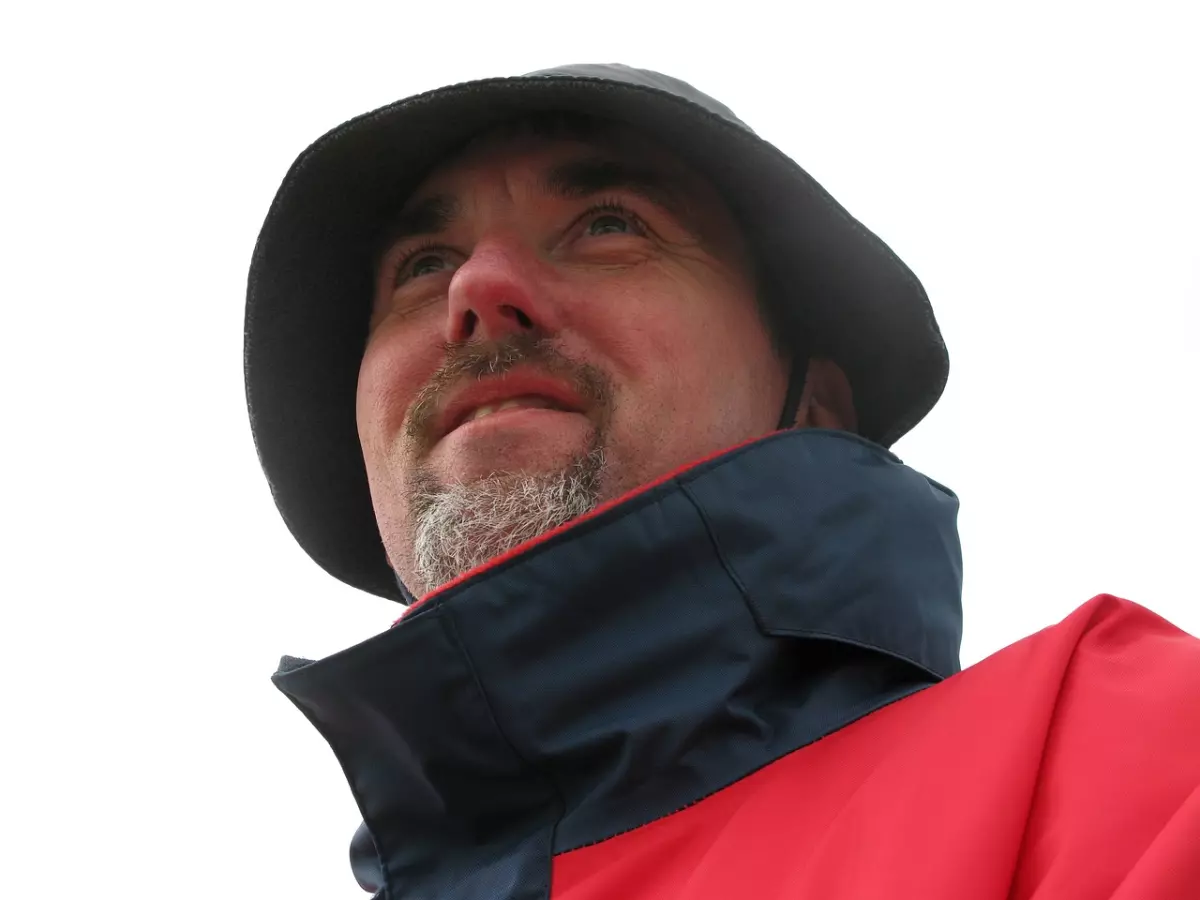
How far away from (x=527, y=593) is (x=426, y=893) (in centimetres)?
46

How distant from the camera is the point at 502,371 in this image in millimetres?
2115

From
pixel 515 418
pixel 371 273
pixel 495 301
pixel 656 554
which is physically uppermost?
pixel 371 273

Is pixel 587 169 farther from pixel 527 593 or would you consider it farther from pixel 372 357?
pixel 527 593

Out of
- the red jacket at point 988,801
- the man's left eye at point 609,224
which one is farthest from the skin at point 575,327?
the red jacket at point 988,801

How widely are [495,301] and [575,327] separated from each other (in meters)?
0.16

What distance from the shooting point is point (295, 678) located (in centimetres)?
170

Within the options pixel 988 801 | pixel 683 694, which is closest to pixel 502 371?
pixel 683 694

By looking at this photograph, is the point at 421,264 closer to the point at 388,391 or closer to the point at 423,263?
the point at 423,263

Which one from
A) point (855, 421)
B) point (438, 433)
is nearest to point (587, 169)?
point (438, 433)

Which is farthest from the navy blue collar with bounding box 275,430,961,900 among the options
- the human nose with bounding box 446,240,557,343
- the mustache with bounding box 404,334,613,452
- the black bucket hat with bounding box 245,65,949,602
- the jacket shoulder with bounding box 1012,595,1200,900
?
the black bucket hat with bounding box 245,65,949,602

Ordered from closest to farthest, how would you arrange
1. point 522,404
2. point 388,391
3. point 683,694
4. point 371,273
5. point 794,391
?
point 683,694 → point 522,404 → point 388,391 → point 794,391 → point 371,273

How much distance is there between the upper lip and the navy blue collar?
17.9 inches

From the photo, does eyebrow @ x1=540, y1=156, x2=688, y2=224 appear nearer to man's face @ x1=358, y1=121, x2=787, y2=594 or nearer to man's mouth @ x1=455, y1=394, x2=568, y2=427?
man's face @ x1=358, y1=121, x2=787, y2=594

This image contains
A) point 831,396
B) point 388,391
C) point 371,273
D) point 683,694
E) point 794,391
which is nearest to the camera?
point 683,694
